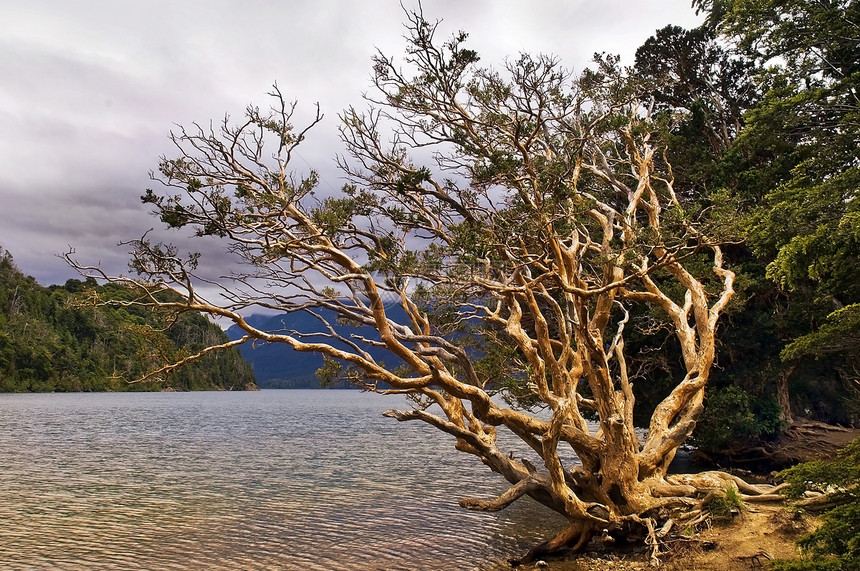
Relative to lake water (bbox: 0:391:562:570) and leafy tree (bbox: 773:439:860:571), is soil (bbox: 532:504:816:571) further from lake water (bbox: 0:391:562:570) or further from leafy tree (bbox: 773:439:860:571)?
leafy tree (bbox: 773:439:860:571)

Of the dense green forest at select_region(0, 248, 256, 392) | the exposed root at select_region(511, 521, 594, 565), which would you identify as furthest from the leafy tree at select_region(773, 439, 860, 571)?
the dense green forest at select_region(0, 248, 256, 392)

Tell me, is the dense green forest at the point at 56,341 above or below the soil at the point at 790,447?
above

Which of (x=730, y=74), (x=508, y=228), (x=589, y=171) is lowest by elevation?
(x=508, y=228)

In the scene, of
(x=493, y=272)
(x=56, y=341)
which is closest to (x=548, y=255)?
(x=493, y=272)

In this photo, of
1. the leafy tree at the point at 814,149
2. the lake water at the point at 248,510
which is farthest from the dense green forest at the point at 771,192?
the lake water at the point at 248,510

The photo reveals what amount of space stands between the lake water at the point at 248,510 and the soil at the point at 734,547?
8.03 ft

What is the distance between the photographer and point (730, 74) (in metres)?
26.1

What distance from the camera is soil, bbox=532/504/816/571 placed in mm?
10609

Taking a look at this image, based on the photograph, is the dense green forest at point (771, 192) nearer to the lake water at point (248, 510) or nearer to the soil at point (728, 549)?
the soil at point (728, 549)

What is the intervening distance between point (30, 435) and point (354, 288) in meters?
36.5

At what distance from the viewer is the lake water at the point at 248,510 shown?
43.9 ft

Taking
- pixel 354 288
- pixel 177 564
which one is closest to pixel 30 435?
pixel 177 564

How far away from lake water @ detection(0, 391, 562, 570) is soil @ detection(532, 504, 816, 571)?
2.45 m

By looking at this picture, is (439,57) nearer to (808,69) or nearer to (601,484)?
(808,69)
